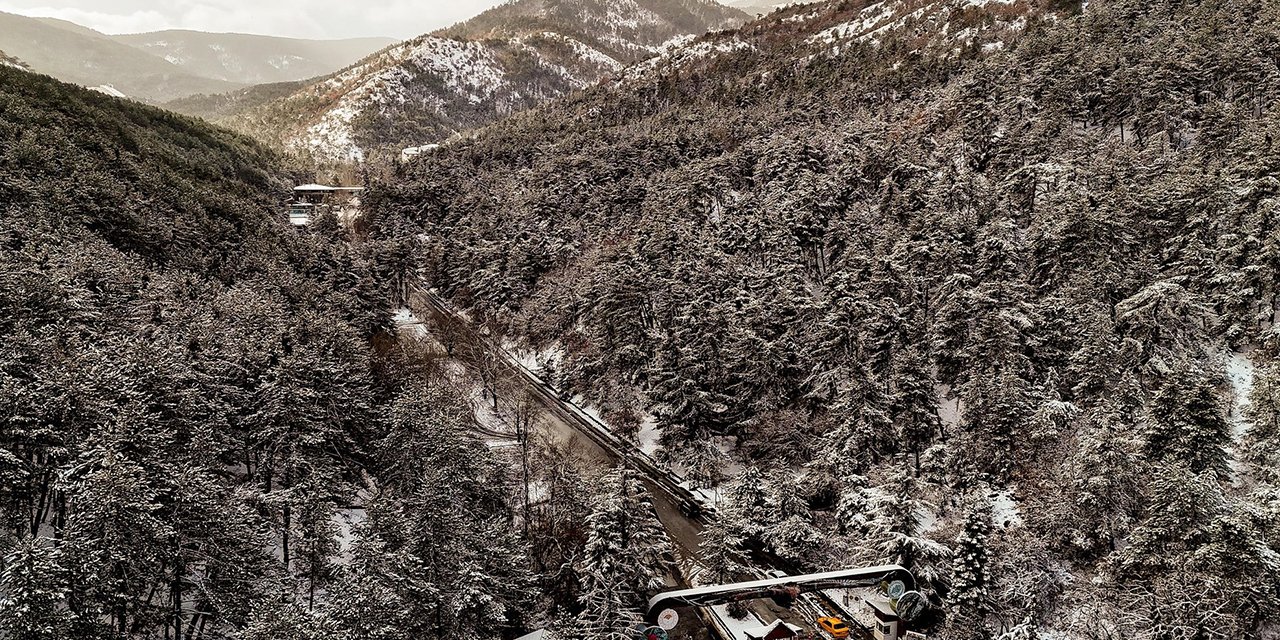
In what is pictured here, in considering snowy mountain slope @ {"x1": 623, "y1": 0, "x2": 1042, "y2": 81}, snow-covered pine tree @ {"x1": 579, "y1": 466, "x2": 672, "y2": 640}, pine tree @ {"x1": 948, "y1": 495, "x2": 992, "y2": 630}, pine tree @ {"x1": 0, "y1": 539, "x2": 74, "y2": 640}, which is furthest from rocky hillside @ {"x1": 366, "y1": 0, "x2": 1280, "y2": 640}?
pine tree @ {"x1": 0, "y1": 539, "x2": 74, "y2": 640}

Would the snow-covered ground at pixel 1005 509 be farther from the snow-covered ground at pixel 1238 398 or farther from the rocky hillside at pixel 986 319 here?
the snow-covered ground at pixel 1238 398

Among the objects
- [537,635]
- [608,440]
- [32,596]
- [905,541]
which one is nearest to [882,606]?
[905,541]

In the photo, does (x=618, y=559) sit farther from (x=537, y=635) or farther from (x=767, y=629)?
(x=767, y=629)

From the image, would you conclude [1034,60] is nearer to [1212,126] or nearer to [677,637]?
[1212,126]

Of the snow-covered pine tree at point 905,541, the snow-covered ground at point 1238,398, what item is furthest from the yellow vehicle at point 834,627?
the snow-covered ground at point 1238,398

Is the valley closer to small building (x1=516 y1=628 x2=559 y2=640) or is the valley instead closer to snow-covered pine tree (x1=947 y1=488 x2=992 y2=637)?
snow-covered pine tree (x1=947 y1=488 x2=992 y2=637)

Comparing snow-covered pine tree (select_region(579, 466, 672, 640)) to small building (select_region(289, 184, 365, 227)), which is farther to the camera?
small building (select_region(289, 184, 365, 227))

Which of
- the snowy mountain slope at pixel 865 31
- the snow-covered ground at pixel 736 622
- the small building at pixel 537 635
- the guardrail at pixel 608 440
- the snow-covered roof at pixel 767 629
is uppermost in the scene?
the snowy mountain slope at pixel 865 31
